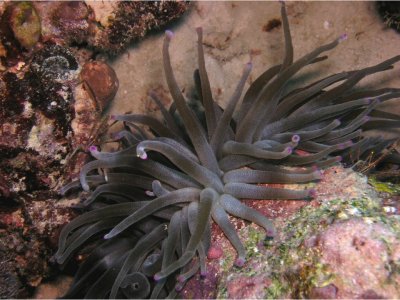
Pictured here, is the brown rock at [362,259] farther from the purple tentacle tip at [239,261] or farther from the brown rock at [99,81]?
the brown rock at [99,81]

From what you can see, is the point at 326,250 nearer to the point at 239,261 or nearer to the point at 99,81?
the point at 239,261

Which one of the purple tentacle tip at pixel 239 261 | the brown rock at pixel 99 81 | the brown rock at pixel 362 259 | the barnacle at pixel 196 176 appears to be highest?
the brown rock at pixel 99 81

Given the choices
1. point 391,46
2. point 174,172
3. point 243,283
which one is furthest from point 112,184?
point 391,46

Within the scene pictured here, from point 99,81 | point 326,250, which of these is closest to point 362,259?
point 326,250

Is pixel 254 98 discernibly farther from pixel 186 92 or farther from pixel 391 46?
pixel 391 46

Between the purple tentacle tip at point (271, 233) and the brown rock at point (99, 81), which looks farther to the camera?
the brown rock at point (99, 81)

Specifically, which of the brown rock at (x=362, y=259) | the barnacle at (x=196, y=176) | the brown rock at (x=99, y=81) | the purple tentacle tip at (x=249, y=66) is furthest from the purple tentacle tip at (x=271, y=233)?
the brown rock at (x=99, y=81)

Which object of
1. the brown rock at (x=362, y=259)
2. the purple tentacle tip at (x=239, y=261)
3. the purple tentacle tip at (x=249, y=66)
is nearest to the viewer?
the brown rock at (x=362, y=259)

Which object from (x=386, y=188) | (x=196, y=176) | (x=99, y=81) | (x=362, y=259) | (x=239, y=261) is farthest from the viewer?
(x=99, y=81)
